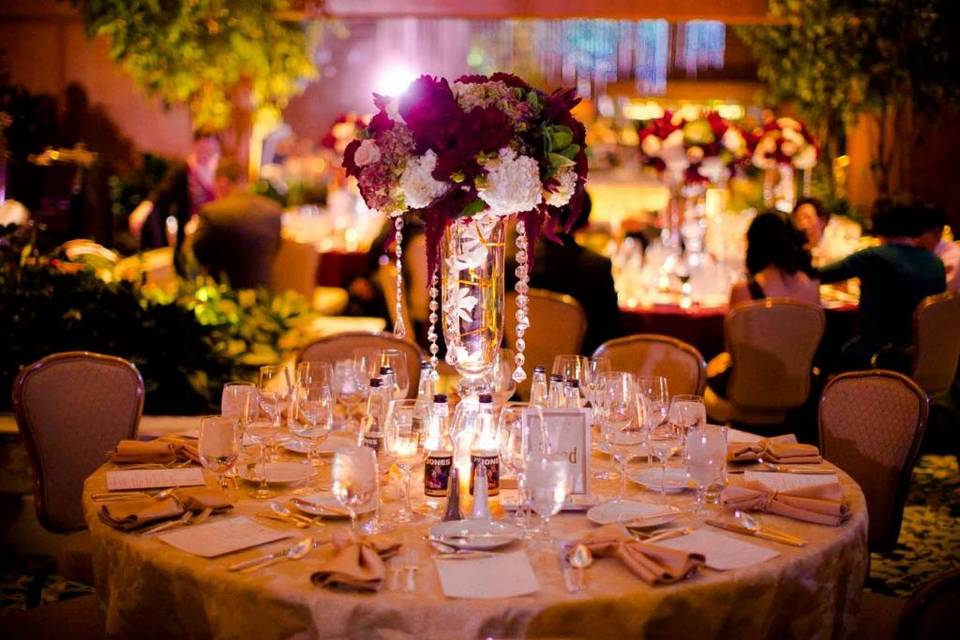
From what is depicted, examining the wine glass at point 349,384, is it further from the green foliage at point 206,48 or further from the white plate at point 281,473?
the green foliage at point 206,48

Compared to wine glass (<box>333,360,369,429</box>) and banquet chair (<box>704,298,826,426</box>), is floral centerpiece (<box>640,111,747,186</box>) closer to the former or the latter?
banquet chair (<box>704,298,826,426</box>)

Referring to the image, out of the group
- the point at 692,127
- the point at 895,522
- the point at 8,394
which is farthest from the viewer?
the point at 692,127

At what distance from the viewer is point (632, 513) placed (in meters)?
2.58

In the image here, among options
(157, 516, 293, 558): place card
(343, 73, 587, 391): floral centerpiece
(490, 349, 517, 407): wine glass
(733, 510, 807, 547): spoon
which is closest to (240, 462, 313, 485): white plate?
(157, 516, 293, 558): place card

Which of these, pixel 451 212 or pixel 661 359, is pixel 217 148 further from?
pixel 451 212

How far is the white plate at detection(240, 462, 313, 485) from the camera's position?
2.81 m

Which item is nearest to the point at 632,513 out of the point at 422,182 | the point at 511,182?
the point at 511,182

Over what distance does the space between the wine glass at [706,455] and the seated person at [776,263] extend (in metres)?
2.85

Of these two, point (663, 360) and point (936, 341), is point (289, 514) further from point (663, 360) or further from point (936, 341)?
point (936, 341)

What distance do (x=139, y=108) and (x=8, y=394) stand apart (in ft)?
28.9

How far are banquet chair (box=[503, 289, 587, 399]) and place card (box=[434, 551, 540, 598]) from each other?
2567 millimetres

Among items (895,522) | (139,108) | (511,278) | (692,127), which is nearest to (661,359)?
(895,522)

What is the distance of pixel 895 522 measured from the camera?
3.40m

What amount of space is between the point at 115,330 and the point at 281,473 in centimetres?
219
